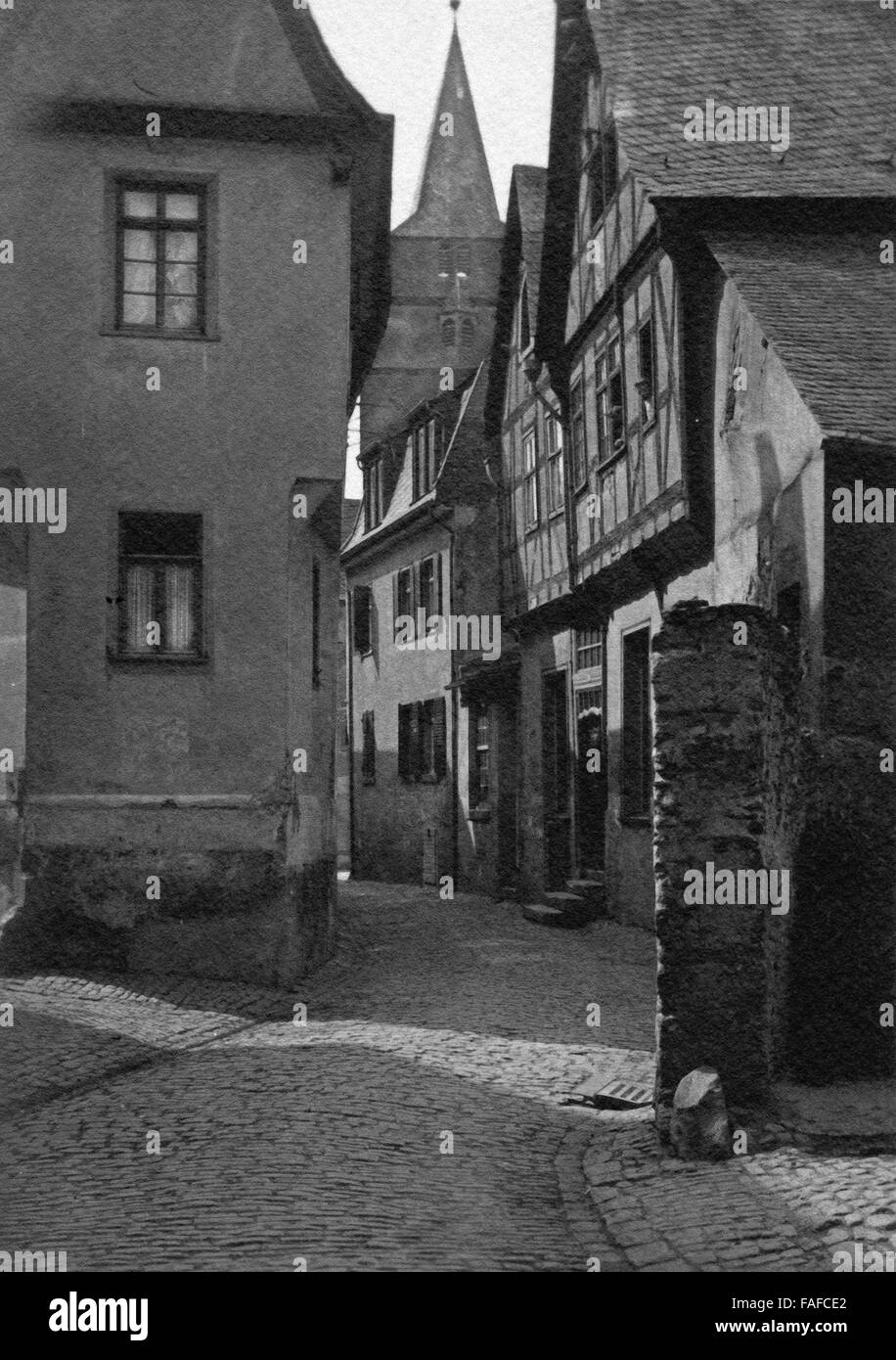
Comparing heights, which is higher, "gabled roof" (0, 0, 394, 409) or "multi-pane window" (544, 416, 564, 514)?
"gabled roof" (0, 0, 394, 409)

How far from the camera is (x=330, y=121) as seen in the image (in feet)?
47.0

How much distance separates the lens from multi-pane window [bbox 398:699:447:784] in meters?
27.3

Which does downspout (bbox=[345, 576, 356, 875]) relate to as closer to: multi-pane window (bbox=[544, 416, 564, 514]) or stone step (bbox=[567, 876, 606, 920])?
multi-pane window (bbox=[544, 416, 564, 514])

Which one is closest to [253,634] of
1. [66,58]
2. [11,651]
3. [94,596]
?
[94,596]

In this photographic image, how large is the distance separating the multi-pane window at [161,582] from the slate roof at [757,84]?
488cm

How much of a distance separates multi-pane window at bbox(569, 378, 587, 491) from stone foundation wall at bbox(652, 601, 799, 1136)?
10.7m

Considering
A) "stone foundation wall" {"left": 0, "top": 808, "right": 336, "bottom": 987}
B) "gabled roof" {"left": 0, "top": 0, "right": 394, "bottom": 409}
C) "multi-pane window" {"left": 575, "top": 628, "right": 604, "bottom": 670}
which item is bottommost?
"stone foundation wall" {"left": 0, "top": 808, "right": 336, "bottom": 987}

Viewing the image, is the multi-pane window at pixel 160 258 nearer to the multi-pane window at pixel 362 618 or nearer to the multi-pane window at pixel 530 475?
the multi-pane window at pixel 530 475

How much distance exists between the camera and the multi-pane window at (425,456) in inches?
1115

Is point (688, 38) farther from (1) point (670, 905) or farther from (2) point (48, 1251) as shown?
(2) point (48, 1251)

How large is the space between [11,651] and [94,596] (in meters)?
1.31

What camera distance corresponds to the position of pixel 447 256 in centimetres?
5281

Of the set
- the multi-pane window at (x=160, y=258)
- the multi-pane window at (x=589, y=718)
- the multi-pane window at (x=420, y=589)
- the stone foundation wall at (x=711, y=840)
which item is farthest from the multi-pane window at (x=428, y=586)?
the stone foundation wall at (x=711, y=840)

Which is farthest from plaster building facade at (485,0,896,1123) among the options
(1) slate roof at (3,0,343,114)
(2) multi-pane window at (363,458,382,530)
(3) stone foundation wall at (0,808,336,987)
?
(2) multi-pane window at (363,458,382,530)
